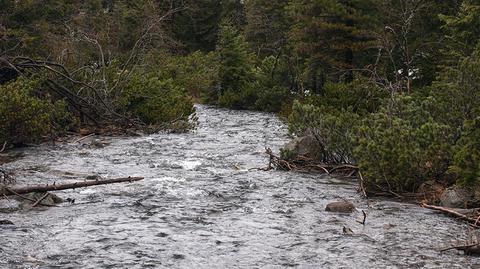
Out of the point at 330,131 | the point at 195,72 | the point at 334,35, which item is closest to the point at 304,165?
the point at 330,131

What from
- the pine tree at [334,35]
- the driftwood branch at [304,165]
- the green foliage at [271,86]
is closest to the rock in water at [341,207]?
the driftwood branch at [304,165]

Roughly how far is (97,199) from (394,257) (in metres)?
5.53

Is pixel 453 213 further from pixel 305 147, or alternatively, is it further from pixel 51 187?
pixel 51 187

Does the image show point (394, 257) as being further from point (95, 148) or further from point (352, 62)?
point (352, 62)

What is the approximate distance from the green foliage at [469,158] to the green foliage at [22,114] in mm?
10854

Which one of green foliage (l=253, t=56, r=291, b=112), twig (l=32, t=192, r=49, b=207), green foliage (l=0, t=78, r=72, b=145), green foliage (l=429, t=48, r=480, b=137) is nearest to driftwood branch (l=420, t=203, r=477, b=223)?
green foliage (l=429, t=48, r=480, b=137)

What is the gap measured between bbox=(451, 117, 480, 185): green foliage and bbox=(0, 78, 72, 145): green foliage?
35.6ft

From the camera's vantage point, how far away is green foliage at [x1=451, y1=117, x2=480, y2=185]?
9.99 metres

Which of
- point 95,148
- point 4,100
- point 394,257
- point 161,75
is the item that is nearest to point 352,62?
point 161,75

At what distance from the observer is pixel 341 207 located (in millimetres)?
10266

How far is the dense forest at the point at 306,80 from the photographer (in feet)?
38.4

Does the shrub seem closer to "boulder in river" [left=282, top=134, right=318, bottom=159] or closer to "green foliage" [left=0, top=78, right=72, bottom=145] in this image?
"boulder in river" [left=282, top=134, right=318, bottom=159]

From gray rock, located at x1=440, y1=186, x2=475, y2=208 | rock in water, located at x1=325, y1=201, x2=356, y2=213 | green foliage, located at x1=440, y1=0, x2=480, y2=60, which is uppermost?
green foliage, located at x1=440, y1=0, x2=480, y2=60

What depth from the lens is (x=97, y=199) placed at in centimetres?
1090
